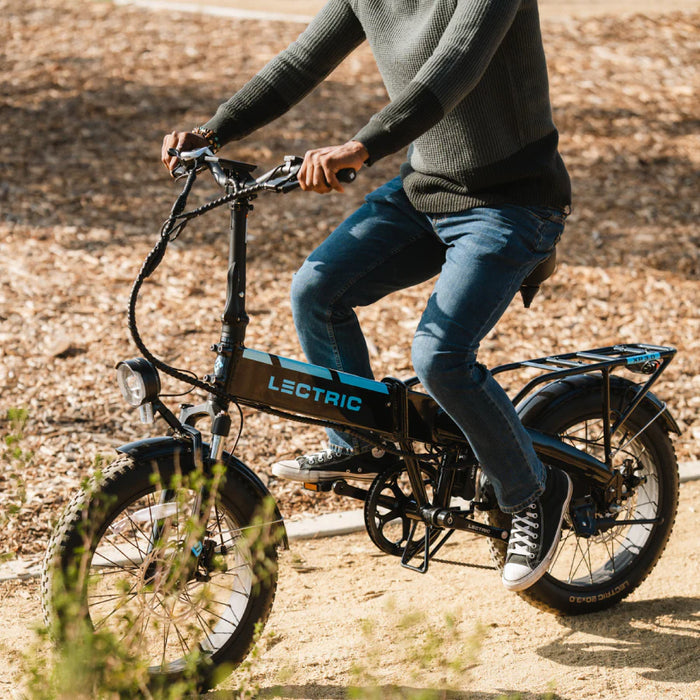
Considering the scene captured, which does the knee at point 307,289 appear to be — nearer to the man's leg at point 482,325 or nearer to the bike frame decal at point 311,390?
the bike frame decal at point 311,390

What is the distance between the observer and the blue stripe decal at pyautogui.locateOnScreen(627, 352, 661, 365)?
356cm

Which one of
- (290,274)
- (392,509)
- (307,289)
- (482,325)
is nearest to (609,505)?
(392,509)

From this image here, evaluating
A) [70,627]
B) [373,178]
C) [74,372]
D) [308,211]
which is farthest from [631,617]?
[373,178]

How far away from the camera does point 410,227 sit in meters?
3.34

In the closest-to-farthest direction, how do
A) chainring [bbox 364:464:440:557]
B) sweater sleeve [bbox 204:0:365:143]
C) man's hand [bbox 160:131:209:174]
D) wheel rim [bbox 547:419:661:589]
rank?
man's hand [bbox 160:131:209:174]
sweater sleeve [bbox 204:0:365:143]
chainring [bbox 364:464:440:557]
wheel rim [bbox 547:419:661:589]

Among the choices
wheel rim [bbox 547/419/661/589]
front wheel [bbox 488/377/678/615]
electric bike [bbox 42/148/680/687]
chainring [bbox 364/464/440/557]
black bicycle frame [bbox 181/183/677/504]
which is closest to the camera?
electric bike [bbox 42/148/680/687]

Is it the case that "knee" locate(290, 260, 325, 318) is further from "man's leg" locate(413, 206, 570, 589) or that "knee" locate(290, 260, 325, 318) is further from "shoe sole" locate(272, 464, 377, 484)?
"shoe sole" locate(272, 464, 377, 484)

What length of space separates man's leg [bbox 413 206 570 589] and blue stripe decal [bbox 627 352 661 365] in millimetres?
524

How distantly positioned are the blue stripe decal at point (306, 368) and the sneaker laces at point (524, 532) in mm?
841

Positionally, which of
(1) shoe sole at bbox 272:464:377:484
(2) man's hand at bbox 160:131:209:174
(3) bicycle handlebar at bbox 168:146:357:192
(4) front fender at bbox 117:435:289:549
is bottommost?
(1) shoe sole at bbox 272:464:377:484

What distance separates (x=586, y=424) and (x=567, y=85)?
23.7 feet

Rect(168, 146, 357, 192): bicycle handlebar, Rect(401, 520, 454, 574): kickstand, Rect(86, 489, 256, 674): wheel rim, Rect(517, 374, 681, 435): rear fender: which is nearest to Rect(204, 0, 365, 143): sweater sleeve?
Rect(168, 146, 357, 192): bicycle handlebar

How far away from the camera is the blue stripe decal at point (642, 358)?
356 cm

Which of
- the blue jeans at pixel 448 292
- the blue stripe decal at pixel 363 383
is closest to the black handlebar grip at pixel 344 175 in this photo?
A: the blue jeans at pixel 448 292
